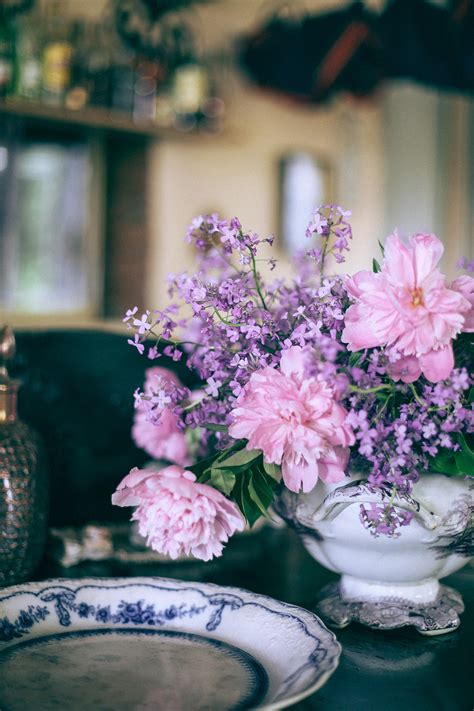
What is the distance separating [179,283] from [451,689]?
0.43 metres

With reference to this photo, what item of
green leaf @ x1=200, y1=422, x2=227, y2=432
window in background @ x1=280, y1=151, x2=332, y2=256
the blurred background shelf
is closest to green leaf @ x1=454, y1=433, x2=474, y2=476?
green leaf @ x1=200, y1=422, x2=227, y2=432

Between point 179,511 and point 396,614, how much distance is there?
0.26 metres

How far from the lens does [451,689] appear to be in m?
0.68

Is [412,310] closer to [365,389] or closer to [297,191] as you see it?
[365,389]

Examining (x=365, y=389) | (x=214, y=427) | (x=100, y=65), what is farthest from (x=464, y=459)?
(x=100, y=65)

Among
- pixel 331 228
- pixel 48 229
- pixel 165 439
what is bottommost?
pixel 165 439

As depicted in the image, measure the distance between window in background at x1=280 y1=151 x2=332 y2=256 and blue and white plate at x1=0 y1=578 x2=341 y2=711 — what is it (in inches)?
126

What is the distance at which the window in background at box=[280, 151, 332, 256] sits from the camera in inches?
156

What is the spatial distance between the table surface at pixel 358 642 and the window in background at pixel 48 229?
7.85ft

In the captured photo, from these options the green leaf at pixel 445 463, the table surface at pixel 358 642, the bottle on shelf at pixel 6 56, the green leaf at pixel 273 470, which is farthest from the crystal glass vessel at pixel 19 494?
the bottle on shelf at pixel 6 56

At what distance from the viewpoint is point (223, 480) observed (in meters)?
0.73

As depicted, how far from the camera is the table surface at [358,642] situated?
0.66 m

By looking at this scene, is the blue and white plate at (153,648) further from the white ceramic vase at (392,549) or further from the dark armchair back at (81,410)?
the dark armchair back at (81,410)

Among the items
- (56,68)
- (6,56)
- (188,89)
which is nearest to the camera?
(6,56)
